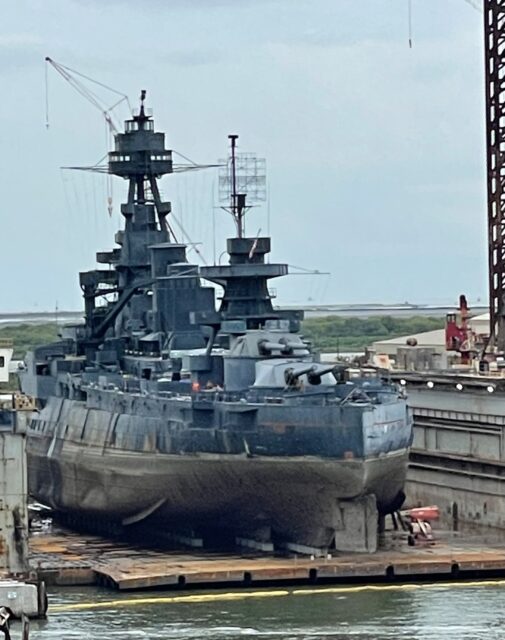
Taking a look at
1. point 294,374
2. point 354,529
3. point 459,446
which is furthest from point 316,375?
point 459,446

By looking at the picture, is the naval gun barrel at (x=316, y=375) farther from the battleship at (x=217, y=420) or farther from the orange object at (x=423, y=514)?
the orange object at (x=423, y=514)

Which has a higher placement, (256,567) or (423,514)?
(423,514)

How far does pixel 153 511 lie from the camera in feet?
240

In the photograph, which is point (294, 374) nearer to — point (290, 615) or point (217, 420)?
point (217, 420)

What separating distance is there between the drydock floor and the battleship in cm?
160

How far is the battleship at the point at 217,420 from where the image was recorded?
6919 cm

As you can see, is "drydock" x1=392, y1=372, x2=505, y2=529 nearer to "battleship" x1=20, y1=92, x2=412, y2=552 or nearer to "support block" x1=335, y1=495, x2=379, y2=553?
"battleship" x1=20, y1=92, x2=412, y2=552

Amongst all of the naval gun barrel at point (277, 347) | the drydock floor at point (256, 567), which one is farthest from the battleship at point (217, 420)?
the drydock floor at point (256, 567)

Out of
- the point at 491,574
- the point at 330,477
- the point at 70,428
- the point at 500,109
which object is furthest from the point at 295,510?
the point at 500,109

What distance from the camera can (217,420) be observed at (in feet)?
232

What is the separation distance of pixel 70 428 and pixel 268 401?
1168 cm

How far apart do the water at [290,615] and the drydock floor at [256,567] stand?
723 millimetres

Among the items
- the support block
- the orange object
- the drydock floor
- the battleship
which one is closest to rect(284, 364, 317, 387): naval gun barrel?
the battleship

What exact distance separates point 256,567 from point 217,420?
18.8 feet
